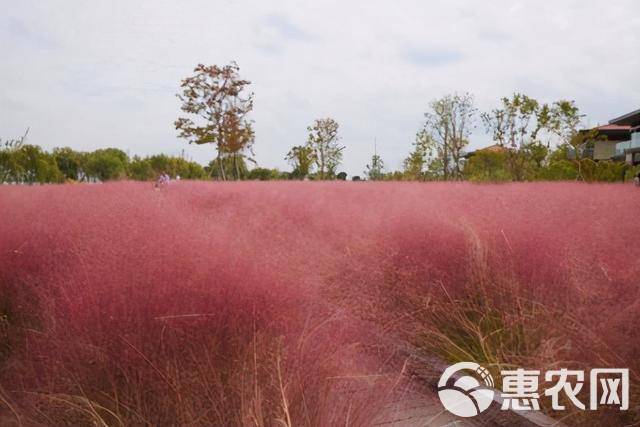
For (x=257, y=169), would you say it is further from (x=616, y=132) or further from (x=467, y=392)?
(x=467, y=392)

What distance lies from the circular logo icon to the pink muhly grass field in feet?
0.45

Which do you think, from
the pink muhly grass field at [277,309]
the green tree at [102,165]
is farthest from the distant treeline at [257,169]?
the pink muhly grass field at [277,309]

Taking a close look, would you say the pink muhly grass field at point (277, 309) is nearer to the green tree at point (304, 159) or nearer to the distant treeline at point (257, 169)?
the distant treeline at point (257, 169)

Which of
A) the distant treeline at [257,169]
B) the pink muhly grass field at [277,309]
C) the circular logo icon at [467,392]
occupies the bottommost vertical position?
the circular logo icon at [467,392]

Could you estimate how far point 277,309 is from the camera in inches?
92.5

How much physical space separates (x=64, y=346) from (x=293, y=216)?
4099mm

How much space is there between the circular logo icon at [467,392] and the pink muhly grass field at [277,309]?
0.14m

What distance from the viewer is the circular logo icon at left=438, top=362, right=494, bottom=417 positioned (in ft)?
9.97

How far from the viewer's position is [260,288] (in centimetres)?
234

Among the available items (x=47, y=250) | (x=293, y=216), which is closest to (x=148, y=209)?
(x=47, y=250)

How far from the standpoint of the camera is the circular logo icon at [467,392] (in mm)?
3039

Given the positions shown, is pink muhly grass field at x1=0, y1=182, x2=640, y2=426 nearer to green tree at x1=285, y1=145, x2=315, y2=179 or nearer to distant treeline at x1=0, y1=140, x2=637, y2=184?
distant treeline at x1=0, y1=140, x2=637, y2=184

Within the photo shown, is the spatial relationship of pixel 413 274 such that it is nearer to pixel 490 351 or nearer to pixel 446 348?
pixel 446 348

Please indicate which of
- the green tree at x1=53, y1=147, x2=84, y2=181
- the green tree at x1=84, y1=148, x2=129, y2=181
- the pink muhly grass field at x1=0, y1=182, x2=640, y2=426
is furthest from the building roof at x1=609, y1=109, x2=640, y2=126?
the green tree at x1=53, y1=147, x2=84, y2=181
